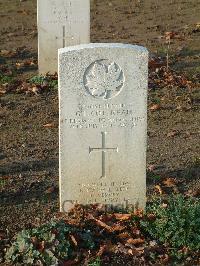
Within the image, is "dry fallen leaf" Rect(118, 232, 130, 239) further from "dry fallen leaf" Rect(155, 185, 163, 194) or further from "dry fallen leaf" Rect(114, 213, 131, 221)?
"dry fallen leaf" Rect(155, 185, 163, 194)

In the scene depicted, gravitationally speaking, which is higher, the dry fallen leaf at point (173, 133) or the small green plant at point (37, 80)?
the small green plant at point (37, 80)

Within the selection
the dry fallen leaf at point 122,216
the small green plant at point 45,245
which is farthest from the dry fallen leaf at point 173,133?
the small green plant at point 45,245

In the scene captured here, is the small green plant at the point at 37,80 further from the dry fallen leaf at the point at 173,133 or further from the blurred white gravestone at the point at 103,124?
the blurred white gravestone at the point at 103,124

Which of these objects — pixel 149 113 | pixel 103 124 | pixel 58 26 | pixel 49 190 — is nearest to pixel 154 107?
pixel 149 113

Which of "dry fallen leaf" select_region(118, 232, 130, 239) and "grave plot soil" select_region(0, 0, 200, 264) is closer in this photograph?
"dry fallen leaf" select_region(118, 232, 130, 239)

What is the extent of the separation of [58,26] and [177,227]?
569 cm

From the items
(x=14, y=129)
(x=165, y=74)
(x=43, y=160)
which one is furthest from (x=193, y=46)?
(x=43, y=160)

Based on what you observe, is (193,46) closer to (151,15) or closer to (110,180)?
(151,15)

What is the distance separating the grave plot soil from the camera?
6.53 metres

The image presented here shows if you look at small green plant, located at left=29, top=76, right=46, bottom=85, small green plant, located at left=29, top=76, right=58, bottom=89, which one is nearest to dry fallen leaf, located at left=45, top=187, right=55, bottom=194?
small green plant, located at left=29, top=76, right=58, bottom=89

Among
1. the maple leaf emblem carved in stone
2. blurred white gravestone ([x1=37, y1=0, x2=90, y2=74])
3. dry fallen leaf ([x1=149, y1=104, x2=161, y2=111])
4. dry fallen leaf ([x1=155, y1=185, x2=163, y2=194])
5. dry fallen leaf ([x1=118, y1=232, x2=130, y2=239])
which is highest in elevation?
blurred white gravestone ([x1=37, y1=0, x2=90, y2=74])

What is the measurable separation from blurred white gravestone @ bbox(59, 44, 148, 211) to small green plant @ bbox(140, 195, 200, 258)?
47 centimetres

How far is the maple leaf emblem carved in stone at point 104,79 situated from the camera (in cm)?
548

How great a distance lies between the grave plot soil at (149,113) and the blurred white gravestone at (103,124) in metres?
0.52
